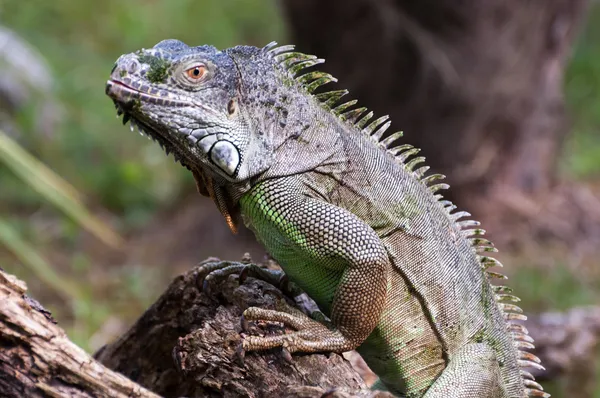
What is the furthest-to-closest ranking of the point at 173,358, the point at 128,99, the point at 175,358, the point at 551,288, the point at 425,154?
1. the point at 425,154
2. the point at 551,288
3. the point at 173,358
4. the point at 175,358
5. the point at 128,99

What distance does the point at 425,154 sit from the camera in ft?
32.0

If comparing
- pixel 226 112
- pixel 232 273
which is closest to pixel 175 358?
pixel 232 273

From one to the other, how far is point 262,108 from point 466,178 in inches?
272

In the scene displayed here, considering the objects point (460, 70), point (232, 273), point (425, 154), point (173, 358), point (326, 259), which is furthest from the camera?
point (425, 154)

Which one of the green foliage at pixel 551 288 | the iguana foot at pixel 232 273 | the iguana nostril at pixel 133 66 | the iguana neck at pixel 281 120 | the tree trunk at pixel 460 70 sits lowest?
the iguana foot at pixel 232 273

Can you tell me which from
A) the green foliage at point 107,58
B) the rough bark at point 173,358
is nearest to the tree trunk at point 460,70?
the green foliage at point 107,58

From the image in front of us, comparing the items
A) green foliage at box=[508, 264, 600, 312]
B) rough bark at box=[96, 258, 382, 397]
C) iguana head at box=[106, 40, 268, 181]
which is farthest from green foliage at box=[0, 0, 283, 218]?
iguana head at box=[106, 40, 268, 181]

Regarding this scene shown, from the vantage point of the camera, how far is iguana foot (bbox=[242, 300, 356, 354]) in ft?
11.1

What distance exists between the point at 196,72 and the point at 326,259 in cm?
125

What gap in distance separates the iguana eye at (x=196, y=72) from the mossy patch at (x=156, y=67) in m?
0.12

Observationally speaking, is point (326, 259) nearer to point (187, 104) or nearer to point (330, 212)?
point (330, 212)

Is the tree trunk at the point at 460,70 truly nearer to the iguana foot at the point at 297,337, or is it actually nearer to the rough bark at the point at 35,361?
the iguana foot at the point at 297,337

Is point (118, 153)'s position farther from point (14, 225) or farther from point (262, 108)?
point (262, 108)

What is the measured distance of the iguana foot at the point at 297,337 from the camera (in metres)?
3.38
